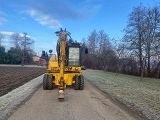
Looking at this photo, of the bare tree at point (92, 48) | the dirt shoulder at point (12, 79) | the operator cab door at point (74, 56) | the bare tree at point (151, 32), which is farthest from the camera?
the bare tree at point (92, 48)

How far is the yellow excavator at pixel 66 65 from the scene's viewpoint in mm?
18750

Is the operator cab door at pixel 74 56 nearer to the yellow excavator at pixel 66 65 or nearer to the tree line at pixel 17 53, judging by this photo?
the yellow excavator at pixel 66 65

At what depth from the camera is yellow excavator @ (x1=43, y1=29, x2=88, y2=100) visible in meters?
18.8

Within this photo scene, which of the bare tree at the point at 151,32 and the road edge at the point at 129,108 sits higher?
the bare tree at the point at 151,32

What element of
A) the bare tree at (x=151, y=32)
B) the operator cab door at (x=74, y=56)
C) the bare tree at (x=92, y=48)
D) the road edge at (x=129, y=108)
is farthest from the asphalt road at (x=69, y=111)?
the bare tree at (x=92, y=48)

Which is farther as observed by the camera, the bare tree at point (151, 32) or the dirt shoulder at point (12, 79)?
the bare tree at point (151, 32)

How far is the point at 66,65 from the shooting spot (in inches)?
805

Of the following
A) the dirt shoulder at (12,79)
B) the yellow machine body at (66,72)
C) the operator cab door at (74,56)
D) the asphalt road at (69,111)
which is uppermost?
the operator cab door at (74,56)

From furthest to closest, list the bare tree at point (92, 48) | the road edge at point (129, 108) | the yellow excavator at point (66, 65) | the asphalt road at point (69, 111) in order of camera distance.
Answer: the bare tree at point (92, 48) < the yellow excavator at point (66, 65) < the road edge at point (129, 108) < the asphalt road at point (69, 111)

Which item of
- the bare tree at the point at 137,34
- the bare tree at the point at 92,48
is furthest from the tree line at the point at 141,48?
the bare tree at the point at 92,48

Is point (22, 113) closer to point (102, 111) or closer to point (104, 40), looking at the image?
point (102, 111)

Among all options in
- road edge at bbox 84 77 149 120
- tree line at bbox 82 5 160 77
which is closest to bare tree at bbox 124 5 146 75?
tree line at bbox 82 5 160 77

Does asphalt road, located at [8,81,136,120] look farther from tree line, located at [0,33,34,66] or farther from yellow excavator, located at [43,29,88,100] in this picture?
tree line, located at [0,33,34,66]

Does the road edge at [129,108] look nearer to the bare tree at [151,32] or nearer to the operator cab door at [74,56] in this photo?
the operator cab door at [74,56]
